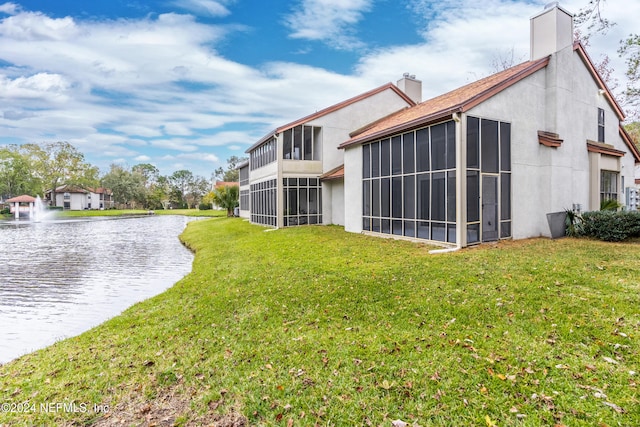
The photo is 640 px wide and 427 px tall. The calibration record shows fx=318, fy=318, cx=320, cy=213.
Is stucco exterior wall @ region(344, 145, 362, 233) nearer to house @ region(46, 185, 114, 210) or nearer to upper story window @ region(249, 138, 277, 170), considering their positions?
upper story window @ region(249, 138, 277, 170)

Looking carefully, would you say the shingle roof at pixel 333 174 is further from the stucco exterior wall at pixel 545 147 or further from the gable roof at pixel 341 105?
the stucco exterior wall at pixel 545 147

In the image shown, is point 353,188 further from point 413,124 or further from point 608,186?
point 608,186

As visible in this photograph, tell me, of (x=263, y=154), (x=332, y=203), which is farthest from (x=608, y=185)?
(x=263, y=154)

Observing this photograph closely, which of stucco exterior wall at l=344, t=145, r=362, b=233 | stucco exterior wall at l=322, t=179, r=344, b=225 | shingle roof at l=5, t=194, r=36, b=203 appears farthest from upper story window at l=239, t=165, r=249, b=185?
shingle roof at l=5, t=194, r=36, b=203

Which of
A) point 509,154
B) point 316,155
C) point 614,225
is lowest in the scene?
point 614,225

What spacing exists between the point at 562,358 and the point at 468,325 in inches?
49.8

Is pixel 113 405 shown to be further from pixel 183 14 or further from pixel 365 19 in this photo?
pixel 365 19

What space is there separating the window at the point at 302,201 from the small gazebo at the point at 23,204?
2237 inches

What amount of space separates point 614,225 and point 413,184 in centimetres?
647

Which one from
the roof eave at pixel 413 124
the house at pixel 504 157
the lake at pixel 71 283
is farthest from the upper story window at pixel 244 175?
the roof eave at pixel 413 124

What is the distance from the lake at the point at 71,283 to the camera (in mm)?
6820

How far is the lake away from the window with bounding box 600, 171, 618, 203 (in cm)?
1751

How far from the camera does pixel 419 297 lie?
6273 millimetres

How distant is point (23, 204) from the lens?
2227 inches
